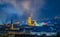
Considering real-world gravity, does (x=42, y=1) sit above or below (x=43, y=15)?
above

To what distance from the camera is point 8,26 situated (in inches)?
79.8

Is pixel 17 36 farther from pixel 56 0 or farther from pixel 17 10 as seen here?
pixel 56 0

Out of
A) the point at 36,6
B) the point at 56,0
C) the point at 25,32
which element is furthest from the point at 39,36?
the point at 56,0

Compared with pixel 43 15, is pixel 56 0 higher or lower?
higher

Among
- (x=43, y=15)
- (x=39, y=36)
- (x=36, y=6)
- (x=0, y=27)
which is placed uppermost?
(x=36, y=6)

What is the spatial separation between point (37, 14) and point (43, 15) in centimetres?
10

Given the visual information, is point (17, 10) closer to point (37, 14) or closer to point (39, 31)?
point (37, 14)

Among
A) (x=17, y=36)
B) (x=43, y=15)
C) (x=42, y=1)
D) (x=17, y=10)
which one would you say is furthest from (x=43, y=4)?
(x=17, y=36)

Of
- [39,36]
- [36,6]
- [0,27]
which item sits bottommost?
[39,36]

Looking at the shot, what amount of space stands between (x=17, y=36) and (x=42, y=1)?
682 millimetres

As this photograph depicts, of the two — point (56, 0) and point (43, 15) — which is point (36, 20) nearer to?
point (43, 15)

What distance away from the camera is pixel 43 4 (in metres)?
2.01

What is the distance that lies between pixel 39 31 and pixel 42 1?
477 mm

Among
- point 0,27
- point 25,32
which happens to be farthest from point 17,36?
point 0,27
